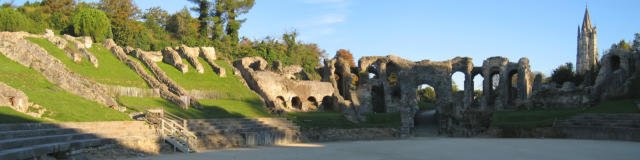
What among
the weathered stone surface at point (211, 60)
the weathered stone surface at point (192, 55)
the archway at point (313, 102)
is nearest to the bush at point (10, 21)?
the weathered stone surface at point (192, 55)

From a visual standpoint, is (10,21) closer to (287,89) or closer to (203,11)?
(287,89)

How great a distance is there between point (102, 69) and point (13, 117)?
16077 mm

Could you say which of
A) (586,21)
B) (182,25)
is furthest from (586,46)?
(182,25)

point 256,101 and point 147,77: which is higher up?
point 147,77

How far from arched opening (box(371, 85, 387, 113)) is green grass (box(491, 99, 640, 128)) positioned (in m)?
15.7

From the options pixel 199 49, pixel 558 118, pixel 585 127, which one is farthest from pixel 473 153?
pixel 199 49

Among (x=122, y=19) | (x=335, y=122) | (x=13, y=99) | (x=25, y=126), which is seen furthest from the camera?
(x=122, y=19)

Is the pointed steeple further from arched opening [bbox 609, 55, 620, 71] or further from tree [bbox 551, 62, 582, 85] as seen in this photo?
arched opening [bbox 609, 55, 620, 71]

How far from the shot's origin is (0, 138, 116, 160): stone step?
13.2 metres

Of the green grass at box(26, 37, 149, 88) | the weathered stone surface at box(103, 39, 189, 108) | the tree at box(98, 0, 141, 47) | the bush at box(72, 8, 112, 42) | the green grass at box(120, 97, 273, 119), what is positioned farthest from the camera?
the tree at box(98, 0, 141, 47)

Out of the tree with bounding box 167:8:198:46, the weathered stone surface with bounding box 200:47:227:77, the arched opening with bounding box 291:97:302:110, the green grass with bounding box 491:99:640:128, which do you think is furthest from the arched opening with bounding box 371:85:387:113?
the tree with bounding box 167:8:198:46

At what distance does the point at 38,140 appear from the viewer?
15.4m

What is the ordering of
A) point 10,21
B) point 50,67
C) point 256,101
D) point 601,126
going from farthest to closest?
point 10,21
point 256,101
point 601,126
point 50,67

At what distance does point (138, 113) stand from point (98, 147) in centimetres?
646
